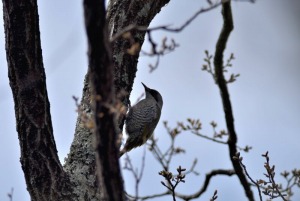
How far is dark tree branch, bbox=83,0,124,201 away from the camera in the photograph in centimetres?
237

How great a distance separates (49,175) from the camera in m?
3.95

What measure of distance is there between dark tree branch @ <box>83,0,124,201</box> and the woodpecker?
3226 mm

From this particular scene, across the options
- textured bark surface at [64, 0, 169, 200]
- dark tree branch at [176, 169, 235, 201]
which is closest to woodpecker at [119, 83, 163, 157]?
dark tree branch at [176, 169, 235, 201]

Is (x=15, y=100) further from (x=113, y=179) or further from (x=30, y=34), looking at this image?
(x=113, y=179)

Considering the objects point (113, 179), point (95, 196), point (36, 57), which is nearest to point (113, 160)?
point (113, 179)

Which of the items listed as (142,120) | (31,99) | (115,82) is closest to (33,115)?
(31,99)

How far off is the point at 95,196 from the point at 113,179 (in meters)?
1.75

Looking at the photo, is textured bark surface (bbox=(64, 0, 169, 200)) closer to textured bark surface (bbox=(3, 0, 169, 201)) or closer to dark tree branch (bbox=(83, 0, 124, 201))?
textured bark surface (bbox=(3, 0, 169, 201))

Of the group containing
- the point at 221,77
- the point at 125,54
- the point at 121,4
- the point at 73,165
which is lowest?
the point at 73,165

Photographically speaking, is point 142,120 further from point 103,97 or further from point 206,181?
point 103,97

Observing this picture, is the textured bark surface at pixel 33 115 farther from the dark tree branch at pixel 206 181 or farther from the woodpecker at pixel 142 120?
the woodpecker at pixel 142 120

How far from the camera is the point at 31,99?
3.86m

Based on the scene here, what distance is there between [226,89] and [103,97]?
6.43 ft

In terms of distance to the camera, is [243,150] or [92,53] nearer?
[92,53]
